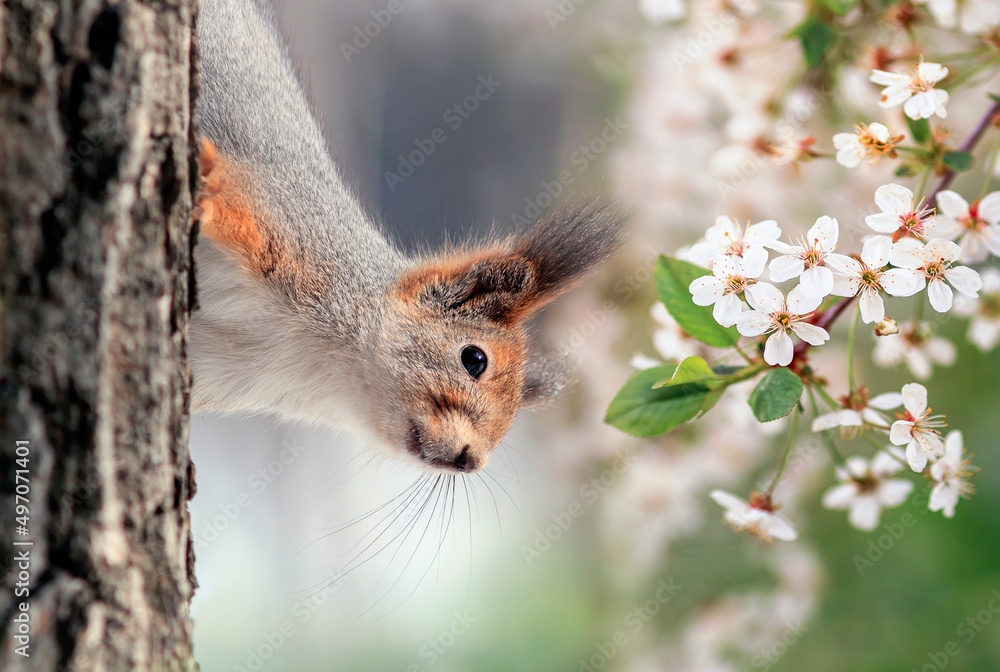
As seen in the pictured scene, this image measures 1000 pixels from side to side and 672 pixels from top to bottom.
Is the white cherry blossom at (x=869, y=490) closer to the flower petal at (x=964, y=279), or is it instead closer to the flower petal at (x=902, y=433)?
the flower petal at (x=902, y=433)

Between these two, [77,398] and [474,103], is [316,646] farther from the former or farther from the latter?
[77,398]

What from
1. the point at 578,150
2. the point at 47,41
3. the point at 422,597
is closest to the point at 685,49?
the point at 578,150

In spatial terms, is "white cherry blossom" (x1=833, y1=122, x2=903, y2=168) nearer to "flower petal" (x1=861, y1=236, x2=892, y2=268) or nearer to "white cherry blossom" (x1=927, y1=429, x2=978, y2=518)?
"flower petal" (x1=861, y1=236, x2=892, y2=268)

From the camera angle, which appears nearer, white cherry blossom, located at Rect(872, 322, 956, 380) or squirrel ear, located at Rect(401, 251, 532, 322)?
white cherry blossom, located at Rect(872, 322, 956, 380)
